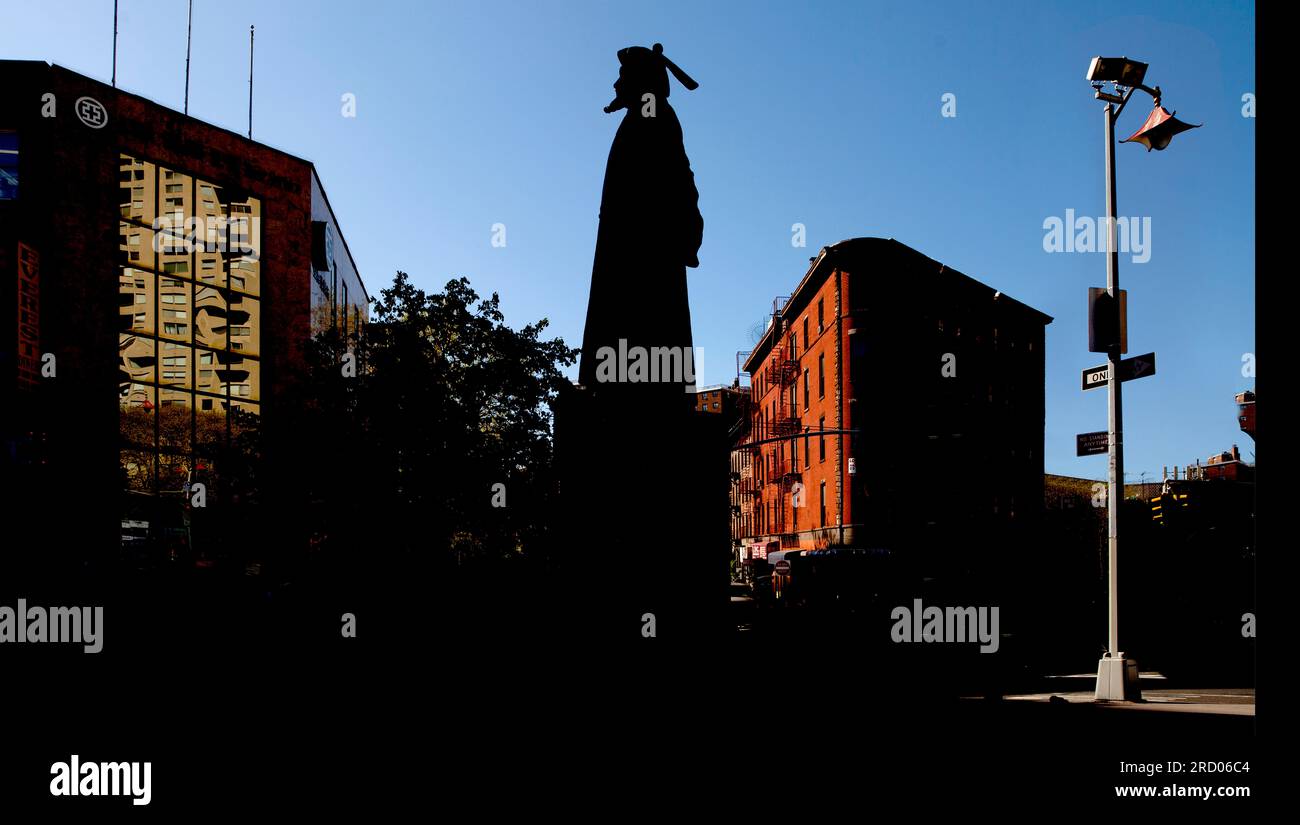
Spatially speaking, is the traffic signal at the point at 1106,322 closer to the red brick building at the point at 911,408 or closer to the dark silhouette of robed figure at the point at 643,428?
the dark silhouette of robed figure at the point at 643,428

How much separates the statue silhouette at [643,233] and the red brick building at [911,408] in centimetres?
2764

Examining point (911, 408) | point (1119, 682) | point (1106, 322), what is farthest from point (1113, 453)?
point (911, 408)

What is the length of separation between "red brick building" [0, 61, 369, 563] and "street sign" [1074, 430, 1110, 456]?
643 inches

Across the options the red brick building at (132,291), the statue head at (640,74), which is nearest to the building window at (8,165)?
the red brick building at (132,291)

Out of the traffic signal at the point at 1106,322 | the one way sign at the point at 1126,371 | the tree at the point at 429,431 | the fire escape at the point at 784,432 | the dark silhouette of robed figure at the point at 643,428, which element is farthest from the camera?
the fire escape at the point at 784,432

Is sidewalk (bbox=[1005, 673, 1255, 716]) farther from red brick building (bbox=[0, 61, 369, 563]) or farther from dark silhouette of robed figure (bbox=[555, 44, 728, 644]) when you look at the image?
red brick building (bbox=[0, 61, 369, 563])

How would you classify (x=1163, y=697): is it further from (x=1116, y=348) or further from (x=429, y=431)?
(x=429, y=431)

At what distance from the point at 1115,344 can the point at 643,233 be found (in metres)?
9.42

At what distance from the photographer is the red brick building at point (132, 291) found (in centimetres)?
2405

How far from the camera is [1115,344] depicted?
12.8m

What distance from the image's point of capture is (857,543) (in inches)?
1421

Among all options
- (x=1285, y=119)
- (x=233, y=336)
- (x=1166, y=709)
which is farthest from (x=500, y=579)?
(x=233, y=336)
